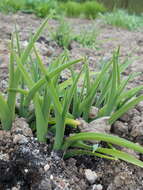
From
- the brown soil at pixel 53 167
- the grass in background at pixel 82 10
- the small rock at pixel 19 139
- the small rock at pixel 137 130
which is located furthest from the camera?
the grass in background at pixel 82 10

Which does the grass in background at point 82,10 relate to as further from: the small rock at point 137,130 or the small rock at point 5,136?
the small rock at point 5,136

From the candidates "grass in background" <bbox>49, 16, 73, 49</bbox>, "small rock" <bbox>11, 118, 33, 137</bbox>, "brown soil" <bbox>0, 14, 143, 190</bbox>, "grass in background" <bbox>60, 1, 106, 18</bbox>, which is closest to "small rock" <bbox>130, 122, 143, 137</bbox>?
"brown soil" <bbox>0, 14, 143, 190</bbox>

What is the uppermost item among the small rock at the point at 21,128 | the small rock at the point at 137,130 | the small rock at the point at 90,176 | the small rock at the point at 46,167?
the small rock at the point at 21,128

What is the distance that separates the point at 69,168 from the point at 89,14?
4.88 meters

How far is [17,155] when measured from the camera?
1.18 m

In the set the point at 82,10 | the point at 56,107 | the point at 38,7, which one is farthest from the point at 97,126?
the point at 82,10

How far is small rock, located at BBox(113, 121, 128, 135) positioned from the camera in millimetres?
1488

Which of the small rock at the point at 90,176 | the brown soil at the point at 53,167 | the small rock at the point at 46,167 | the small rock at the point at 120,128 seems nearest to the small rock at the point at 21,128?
the brown soil at the point at 53,167

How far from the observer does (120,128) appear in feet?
4.88

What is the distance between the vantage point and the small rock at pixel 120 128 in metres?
1.49

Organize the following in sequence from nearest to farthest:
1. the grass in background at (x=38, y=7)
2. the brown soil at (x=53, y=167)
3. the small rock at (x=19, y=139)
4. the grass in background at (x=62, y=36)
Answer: the brown soil at (x=53, y=167), the small rock at (x=19, y=139), the grass in background at (x=62, y=36), the grass in background at (x=38, y=7)

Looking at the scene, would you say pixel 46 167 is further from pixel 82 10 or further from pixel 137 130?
pixel 82 10

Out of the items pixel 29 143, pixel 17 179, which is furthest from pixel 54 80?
pixel 17 179

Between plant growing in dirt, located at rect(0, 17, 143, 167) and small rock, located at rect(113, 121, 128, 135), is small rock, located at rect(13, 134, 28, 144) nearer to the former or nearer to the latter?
plant growing in dirt, located at rect(0, 17, 143, 167)
